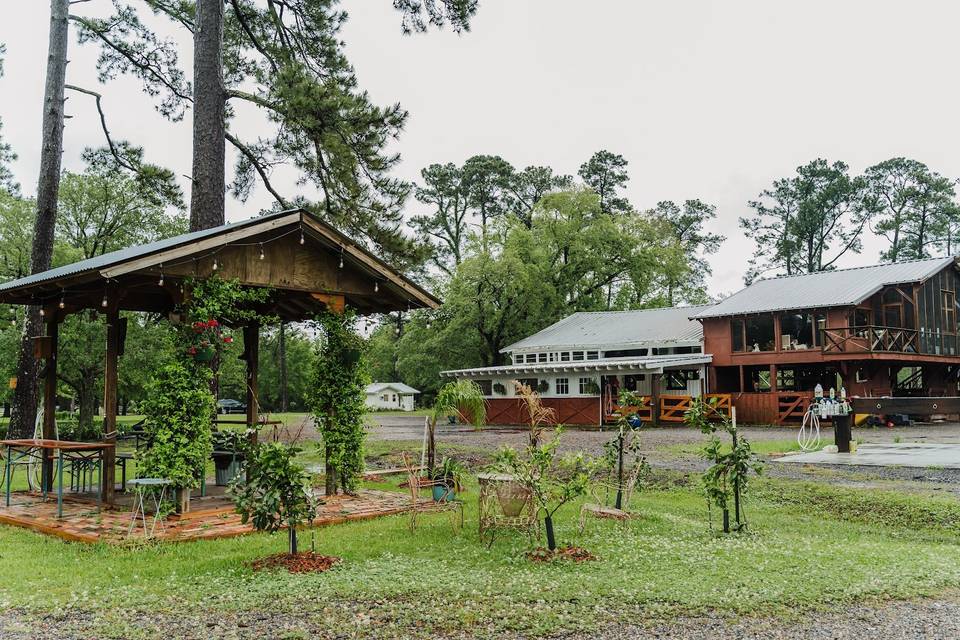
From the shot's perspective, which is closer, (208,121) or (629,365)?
(208,121)

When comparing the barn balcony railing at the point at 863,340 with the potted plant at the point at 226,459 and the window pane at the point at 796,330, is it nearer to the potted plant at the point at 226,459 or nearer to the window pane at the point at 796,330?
the window pane at the point at 796,330

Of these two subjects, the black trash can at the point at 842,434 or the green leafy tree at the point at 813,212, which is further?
the green leafy tree at the point at 813,212

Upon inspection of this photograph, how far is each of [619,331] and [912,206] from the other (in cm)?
2667

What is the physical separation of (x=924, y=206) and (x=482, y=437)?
3845cm

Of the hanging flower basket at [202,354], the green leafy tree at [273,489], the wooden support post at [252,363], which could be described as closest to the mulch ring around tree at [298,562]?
the green leafy tree at [273,489]

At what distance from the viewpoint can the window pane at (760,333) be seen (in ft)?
97.0

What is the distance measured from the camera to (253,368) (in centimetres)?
1086

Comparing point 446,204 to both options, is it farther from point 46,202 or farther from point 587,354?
point 46,202

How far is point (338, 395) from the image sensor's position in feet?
32.4

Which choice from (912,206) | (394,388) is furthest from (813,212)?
(394,388)

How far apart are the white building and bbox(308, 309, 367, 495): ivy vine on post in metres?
19.9

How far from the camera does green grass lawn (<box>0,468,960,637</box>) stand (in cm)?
501

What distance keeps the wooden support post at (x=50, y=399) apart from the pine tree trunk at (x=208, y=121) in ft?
11.0

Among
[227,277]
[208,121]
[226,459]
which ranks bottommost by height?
[226,459]
